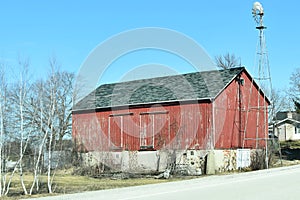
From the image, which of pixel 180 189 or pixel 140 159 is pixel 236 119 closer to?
pixel 140 159

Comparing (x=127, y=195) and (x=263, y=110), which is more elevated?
(x=263, y=110)

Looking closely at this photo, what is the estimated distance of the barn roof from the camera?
29531 mm

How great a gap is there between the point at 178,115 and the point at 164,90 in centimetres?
319

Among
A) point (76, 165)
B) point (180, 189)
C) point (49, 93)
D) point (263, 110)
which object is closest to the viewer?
point (180, 189)

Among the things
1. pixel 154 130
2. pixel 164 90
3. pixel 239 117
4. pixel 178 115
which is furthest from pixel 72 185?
pixel 239 117

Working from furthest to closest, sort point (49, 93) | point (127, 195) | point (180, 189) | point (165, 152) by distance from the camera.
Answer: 1. point (165, 152)
2. point (49, 93)
3. point (180, 189)
4. point (127, 195)

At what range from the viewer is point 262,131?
3412cm

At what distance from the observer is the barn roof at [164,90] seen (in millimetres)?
29531

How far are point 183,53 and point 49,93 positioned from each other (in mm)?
14167

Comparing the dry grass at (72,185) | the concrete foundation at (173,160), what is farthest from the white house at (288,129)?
the dry grass at (72,185)

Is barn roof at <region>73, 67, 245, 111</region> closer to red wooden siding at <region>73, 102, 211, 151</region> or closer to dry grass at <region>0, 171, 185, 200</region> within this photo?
red wooden siding at <region>73, 102, 211, 151</region>

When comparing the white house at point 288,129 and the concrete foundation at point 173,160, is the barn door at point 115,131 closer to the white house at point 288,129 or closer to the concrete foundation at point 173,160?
the concrete foundation at point 173,160

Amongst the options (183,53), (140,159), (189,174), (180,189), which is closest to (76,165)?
(140,159)

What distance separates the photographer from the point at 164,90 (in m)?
31.7
